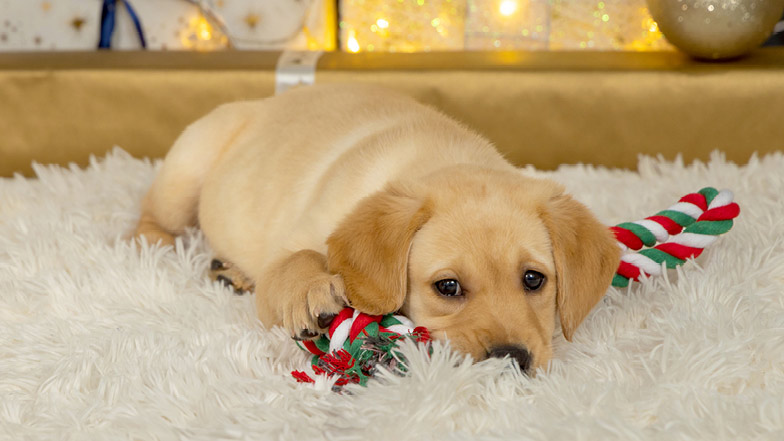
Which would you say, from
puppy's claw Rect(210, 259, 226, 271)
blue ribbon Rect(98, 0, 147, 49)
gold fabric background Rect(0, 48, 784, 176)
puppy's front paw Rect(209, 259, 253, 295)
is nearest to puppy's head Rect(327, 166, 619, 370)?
puppy's front paw Rect(209, 259, 253, 295)

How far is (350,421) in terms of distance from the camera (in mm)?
1619

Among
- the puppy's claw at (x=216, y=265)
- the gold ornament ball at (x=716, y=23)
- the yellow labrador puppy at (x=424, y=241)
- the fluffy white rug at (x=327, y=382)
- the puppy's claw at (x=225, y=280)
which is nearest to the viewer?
the fluffy white rug at (x=327, y=382)

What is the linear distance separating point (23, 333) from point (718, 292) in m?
1.89

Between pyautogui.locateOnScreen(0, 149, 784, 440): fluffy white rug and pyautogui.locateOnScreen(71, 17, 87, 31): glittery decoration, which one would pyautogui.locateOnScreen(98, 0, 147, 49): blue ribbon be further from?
pyautogui.locateOnScreen(0, 149, 784, 440): fluffy white rug

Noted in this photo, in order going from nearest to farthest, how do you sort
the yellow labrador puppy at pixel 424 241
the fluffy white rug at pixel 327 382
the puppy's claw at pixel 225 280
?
the fluffy white rug at pixel 327 382, the yellow labrador puppy at pixel 424 241, the puppy's claw at pixel 225 280

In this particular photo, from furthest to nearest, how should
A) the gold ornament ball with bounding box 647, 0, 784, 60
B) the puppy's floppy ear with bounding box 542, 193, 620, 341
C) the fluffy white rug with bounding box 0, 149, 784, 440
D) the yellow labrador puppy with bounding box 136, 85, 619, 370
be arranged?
the gold ornament ball with bounding box 647, 0, 784, 60
the puppy's floppy ear with bounding box 542, 193, 620, 341
the yellow labrador puppy with bounding box 136, 85, 619, 370
the fluffy white rug with bounding box 0, 149, 784, 440

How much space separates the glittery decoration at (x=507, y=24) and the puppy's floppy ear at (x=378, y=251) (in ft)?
8.89

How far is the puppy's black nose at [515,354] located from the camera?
5.64 ft

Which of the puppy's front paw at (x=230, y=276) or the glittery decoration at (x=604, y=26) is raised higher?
the glittery decoration at (x=604, y=26)

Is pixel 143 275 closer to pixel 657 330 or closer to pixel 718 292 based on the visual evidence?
pixel 657 330

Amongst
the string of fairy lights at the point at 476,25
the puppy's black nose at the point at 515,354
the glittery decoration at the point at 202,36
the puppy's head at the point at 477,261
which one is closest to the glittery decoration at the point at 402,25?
the string of fairy lights at the point at 476,25

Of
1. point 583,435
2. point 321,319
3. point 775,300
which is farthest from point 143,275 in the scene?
point 775,300

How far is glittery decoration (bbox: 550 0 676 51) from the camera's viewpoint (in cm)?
428

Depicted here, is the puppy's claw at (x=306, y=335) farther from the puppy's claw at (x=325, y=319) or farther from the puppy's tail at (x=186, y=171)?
the puppy's tail at (x=186, y=171)
